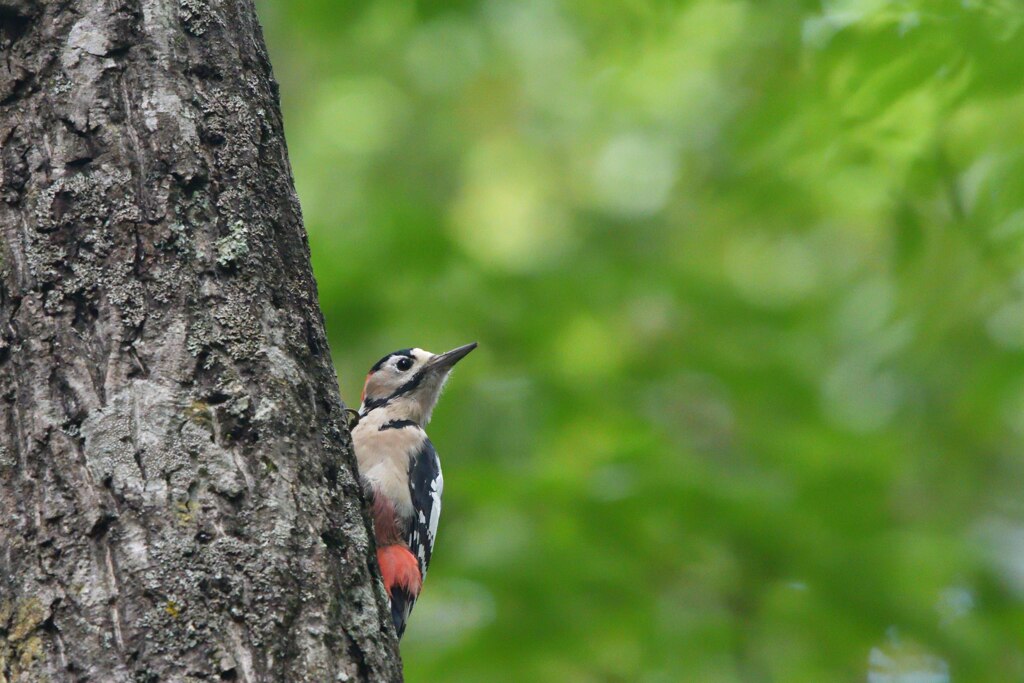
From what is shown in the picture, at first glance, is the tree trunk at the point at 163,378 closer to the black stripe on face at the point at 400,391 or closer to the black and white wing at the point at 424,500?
the black and white wing at the point at 424,500

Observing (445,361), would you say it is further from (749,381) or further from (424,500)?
(749,381)

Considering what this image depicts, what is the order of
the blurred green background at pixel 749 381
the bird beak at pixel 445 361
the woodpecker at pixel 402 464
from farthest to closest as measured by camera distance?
the bird beak at pixel 445 361 < the blurred green background at pixel 749 381 < the woodpecker at pixel 402 464

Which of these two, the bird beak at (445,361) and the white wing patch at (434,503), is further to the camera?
the bird beak at (445,361)

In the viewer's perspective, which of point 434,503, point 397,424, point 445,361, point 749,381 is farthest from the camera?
point 749,381

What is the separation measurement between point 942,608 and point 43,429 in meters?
4.92

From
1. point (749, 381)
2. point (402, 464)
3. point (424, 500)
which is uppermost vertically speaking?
point (749, 381)

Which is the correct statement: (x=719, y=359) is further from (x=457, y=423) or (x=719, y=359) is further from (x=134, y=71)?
(x=134, y=71)

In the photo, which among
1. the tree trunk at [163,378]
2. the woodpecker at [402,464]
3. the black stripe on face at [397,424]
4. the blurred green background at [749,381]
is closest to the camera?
the tree trunk at [163,378]

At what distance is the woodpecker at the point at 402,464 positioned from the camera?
4.41 m

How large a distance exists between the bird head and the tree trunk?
3.12m

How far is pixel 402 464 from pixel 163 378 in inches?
108

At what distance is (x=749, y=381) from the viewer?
250 inches

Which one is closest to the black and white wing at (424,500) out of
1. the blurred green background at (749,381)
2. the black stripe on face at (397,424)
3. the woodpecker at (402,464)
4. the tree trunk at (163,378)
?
the woodpecker at (402,464)

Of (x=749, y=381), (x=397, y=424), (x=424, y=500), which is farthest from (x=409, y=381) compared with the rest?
(x=749, y=381)
